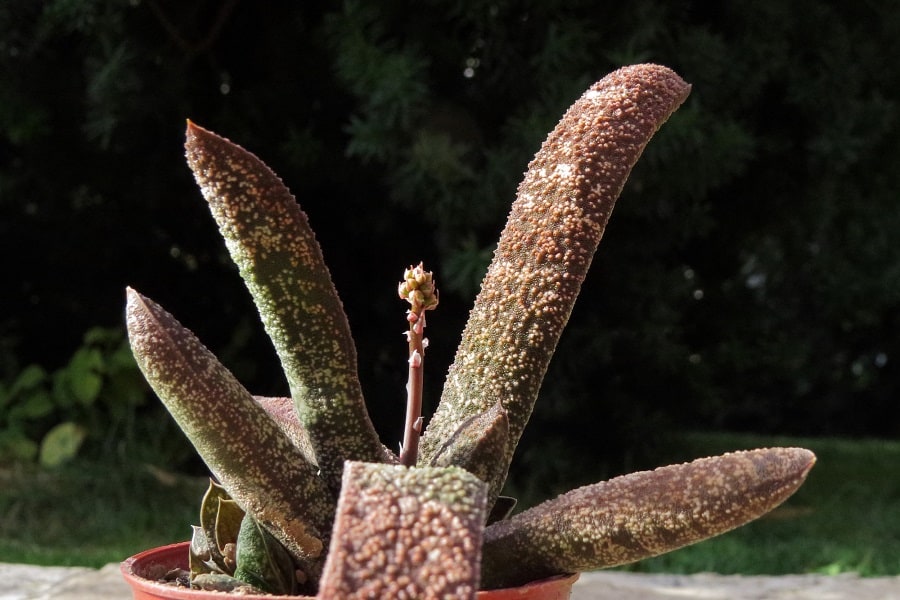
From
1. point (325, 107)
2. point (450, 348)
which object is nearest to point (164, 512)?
point (450, 348)

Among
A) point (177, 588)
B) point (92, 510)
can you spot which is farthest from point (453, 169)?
point (177, 588)

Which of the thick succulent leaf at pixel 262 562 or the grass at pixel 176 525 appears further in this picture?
the grass at pixel 176 525

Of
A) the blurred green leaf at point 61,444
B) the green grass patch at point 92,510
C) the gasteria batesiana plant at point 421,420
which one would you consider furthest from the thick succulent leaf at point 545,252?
the blurred green leaf at point 61,444

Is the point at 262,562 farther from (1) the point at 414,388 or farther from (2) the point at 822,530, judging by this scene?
(2) the point at 822,530

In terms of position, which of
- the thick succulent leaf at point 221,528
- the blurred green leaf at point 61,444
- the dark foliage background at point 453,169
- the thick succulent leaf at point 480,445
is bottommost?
the blurred green leaf at point 61,444

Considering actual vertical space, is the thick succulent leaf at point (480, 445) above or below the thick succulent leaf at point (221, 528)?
above

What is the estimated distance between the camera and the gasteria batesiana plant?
420 millimetres

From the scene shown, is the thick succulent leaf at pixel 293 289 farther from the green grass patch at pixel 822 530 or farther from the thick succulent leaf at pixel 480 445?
the green grass patch at pixel 822 530

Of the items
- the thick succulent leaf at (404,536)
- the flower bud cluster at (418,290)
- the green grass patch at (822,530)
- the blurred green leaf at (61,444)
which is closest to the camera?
the thick succulent leaf at (404,536)

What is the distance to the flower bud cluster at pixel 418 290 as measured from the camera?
1.52 ft

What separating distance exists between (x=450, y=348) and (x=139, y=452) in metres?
0.70

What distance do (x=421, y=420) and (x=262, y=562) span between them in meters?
0.10

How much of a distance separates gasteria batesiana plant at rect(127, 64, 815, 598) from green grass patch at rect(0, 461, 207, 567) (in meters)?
1.12

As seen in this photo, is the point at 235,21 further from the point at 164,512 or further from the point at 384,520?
the point at 384,520
